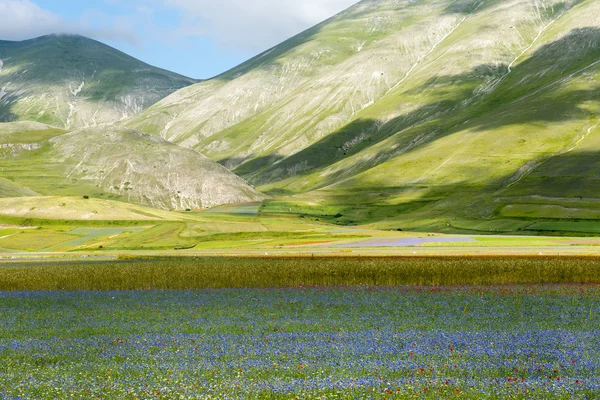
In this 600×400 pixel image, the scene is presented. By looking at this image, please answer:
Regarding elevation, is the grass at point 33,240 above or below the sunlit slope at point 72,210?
below

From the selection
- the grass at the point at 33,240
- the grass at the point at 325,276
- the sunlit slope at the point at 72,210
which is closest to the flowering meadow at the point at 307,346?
the grass at the point at 325,276

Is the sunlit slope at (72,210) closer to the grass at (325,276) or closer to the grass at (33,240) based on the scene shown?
the grass at (33,240)

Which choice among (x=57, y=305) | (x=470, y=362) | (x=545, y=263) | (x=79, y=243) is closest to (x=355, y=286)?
(x=545, y=263)

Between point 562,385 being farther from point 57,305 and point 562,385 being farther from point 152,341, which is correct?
point 57,305

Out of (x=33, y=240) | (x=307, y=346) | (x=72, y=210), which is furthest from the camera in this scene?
(x=72, y=210)

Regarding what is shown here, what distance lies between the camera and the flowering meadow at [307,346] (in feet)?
74.8

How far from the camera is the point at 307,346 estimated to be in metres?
29.8

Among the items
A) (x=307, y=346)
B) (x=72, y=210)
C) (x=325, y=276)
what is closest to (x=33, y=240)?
(x=72, y=210)

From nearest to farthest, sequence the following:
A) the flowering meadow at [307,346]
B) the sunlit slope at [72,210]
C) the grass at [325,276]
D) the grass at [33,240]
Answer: the flowering meadow at [307,346], the grass at [325,276], the grass at [33,240], the sunlit slope at [72,210]

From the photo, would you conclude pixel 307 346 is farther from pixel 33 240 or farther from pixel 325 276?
pixel 33 240

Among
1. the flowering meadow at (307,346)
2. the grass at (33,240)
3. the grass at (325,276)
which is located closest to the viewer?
the flowering meadow at (307,346)

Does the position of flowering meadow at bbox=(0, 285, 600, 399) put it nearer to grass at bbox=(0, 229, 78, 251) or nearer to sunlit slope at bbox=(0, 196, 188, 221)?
grass at bbox=(0, 229, 78, 251)

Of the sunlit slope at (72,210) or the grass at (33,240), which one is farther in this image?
the sunlit slope at (72,210)

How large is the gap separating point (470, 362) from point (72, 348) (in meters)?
18.0
